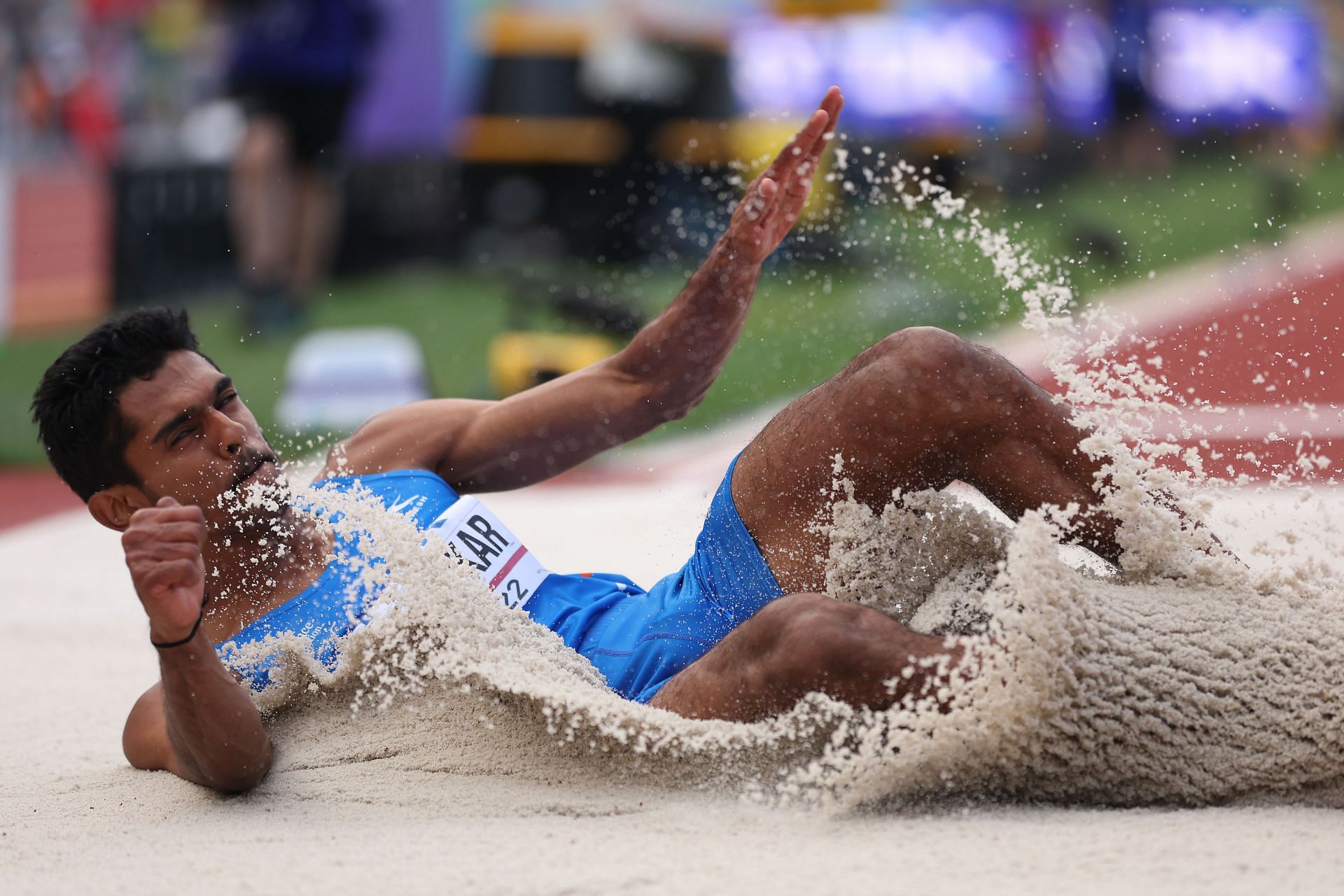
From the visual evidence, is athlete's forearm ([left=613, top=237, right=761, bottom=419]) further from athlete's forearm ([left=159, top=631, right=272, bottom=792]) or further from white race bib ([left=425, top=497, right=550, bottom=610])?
athlete's forearm ([left=159, top=631, right=272, bottom=792])

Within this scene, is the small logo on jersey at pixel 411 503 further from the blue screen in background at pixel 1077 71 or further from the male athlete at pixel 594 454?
the blue screen in background at pixel 1077 71

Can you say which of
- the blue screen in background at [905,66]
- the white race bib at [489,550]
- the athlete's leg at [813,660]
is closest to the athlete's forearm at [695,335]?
the white race bib at [489,550]

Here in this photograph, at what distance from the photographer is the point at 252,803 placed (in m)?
2.29

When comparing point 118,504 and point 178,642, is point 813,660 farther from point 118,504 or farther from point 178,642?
point 118,504

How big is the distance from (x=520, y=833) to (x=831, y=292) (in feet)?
15.7

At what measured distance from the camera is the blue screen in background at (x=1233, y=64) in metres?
14.3

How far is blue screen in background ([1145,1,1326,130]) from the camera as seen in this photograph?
14.3 metres

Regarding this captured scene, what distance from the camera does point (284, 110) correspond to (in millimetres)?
8602

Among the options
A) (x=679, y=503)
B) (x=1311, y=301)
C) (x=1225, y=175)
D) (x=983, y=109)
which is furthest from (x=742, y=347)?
(x=1225, y=175)

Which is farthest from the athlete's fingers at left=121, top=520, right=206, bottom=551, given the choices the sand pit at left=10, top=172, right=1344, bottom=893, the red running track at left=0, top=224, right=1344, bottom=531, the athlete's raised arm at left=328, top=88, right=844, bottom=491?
the red running track at left=0, top=224, right=1344, bottom=531

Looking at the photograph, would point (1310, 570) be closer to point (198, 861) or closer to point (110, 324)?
point (198, 861)

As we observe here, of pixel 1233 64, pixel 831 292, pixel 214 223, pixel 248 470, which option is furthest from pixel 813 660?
pixel 1233 64

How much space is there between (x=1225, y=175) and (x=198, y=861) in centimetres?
1433

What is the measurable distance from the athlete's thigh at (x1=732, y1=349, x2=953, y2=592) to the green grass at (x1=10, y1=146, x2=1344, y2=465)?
68 centimetres
